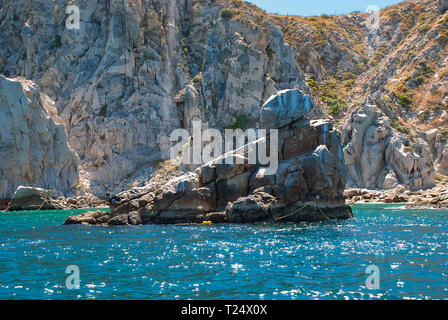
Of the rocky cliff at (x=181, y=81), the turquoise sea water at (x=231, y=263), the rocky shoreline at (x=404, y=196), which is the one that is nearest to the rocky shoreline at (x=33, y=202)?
the rocky cliff at (x=181, y=81)

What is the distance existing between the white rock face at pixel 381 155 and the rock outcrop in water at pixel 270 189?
A: 3558 centimetres

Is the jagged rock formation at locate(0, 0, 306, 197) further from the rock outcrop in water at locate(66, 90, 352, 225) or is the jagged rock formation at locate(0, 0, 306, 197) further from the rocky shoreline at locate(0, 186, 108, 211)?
the rock outcrop in water at locate(66, 90, 352, 225)

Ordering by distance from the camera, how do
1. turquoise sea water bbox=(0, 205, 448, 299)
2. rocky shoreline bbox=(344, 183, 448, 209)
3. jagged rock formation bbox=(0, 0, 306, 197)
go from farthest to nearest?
jagged rock formation bbox=(0, 0, 306, 197), rocky shoreline bbox=(344, 183, 448, 209), turquoise sea water bbox=(0, 205, 448, 299)

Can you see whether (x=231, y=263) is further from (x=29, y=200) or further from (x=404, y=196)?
(x=29, y=200)

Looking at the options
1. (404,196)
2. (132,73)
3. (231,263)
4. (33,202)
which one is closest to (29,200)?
(33,202)

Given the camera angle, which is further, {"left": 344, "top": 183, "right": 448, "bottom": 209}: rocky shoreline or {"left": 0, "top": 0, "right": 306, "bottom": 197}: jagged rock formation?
{"left": 0, "top": 0, "right": 306, "bottom": 197}: jagged rock formation

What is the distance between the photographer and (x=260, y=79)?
9300 centimetres

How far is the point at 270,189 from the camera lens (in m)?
39.5

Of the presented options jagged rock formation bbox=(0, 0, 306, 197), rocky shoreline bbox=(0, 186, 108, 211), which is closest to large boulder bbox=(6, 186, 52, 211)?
rocky shoreline bbox=(0, 186, 108, 211)

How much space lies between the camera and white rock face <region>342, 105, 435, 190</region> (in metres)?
73.2

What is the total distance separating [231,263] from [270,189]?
2040 cm

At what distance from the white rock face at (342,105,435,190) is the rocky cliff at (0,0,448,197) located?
0.71 ft
